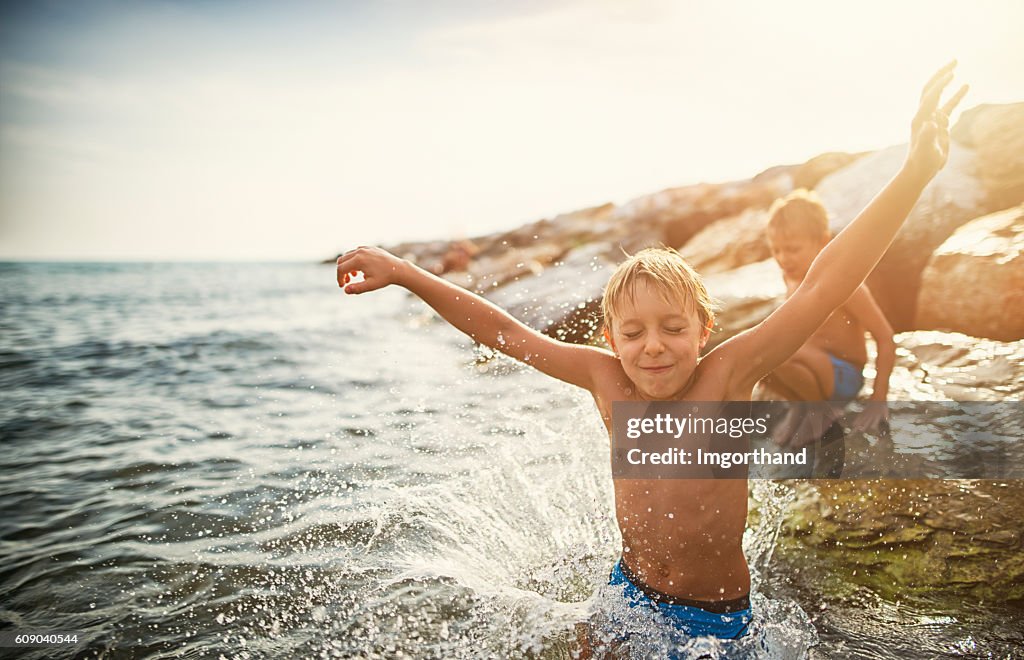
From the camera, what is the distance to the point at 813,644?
2877 millimetres

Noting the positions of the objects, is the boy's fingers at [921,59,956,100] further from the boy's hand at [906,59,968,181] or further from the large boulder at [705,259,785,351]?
the large boulder at [705,259,785,351]

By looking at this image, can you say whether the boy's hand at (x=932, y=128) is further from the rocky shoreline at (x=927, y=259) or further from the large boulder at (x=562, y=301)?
the large boulder at (x=562, y=301)

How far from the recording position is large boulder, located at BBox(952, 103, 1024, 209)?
21.9ft

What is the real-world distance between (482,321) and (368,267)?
574 mm

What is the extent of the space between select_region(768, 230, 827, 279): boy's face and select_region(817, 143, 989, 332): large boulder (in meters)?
1.37

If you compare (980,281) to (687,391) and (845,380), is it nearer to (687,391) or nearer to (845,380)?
(845,380)

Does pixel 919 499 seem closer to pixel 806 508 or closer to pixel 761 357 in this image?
pixel 806 508

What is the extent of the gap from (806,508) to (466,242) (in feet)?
119

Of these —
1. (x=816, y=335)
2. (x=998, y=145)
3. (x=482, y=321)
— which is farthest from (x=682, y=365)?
(x=998, y=145)

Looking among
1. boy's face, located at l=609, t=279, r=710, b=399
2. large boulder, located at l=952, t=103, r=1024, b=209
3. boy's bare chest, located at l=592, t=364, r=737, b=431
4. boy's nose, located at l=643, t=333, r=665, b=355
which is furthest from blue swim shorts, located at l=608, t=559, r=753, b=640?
large boulder, located at l=952, t=103, r=1024, b=209

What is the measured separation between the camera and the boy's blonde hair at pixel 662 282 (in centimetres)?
254

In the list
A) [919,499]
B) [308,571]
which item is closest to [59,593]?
[308,571]

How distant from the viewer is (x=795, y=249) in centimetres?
488

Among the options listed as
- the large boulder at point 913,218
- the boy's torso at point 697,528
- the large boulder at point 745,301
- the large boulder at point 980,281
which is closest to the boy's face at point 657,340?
the boy's torso at point 697,528
